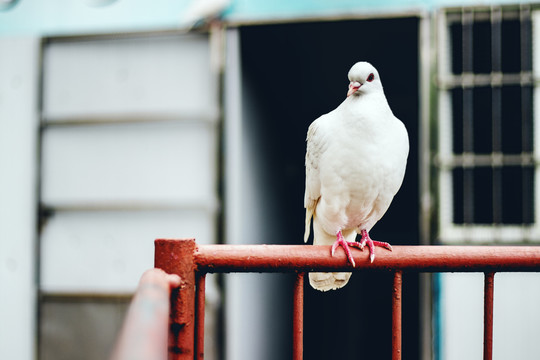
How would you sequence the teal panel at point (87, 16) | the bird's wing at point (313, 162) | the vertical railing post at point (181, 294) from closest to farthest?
→ the vertical railing post at point (181, 294) < the bird's wing at point (313, 162) < the teal panel at point (87, 16)

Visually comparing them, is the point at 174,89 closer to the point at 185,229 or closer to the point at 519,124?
the point at 185,229

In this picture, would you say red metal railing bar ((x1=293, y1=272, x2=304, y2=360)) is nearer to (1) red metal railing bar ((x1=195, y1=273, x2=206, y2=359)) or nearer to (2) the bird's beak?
(1) red metal railing bar ((x1=195, y1=273, x2=206, y2=359))

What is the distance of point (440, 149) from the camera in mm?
2705

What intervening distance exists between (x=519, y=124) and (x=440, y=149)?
0.45 m

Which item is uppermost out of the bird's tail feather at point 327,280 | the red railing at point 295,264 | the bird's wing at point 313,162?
the bird's wing at point 313,162

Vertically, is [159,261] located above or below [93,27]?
below

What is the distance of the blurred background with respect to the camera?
8.85ft

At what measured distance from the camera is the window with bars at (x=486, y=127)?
268 centimetres

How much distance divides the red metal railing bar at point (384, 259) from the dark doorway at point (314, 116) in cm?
204

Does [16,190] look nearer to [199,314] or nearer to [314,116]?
[199,314]

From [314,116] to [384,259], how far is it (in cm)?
384

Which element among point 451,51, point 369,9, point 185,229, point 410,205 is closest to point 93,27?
point 185,229

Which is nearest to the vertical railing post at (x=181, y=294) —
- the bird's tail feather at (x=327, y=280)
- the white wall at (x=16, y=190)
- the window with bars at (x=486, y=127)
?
the bird's tail feather at (x=327, y=280)

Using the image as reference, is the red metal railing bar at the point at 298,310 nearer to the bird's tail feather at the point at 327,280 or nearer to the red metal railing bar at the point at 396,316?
the red metal railing bar at the point at 396,316
